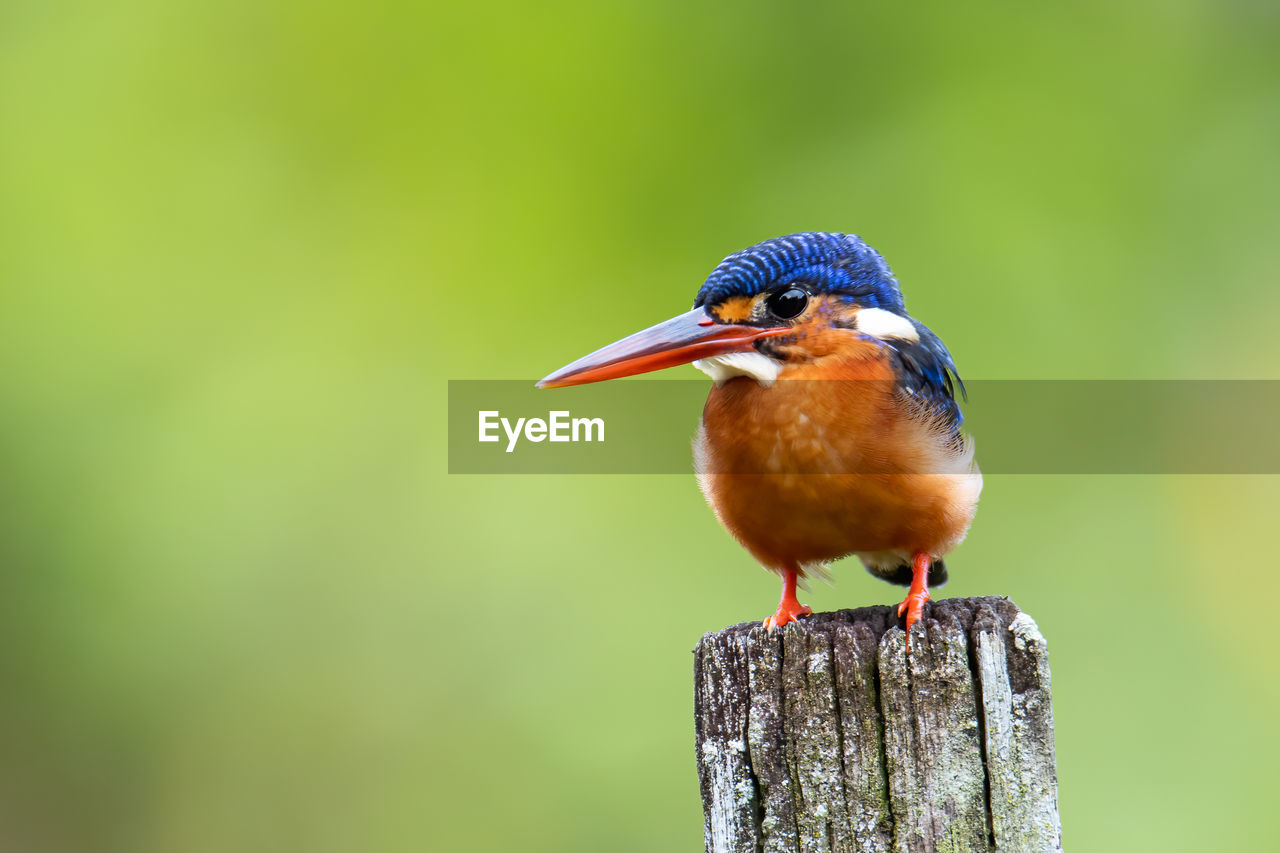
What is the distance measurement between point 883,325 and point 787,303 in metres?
0.30

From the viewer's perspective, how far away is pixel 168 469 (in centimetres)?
689

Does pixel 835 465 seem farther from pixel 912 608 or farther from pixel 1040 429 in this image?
pixel 1040 429

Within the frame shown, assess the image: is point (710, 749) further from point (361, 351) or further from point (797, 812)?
point (361, 351)

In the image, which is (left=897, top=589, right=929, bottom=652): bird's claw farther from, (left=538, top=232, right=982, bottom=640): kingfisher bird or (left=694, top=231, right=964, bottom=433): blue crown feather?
(left=694, top=231, right=964, bottom=433): blue crown feather

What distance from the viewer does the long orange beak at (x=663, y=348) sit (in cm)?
295

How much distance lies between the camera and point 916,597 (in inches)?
107

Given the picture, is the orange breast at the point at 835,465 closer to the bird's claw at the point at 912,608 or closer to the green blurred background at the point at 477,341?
the bird's claw at the point at 912,608

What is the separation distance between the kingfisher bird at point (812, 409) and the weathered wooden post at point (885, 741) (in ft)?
2.30

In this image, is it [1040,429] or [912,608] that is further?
[1040,429]

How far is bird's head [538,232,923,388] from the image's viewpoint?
304 centimetres

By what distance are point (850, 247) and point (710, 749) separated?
5.18ft

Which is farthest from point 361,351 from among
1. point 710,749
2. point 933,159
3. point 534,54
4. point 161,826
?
point 710,749

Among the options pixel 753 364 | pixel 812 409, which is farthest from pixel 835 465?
pixel 753 364

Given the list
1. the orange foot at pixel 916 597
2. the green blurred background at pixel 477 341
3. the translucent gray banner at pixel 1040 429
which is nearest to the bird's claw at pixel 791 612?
the orange foot at pixel 916 597
